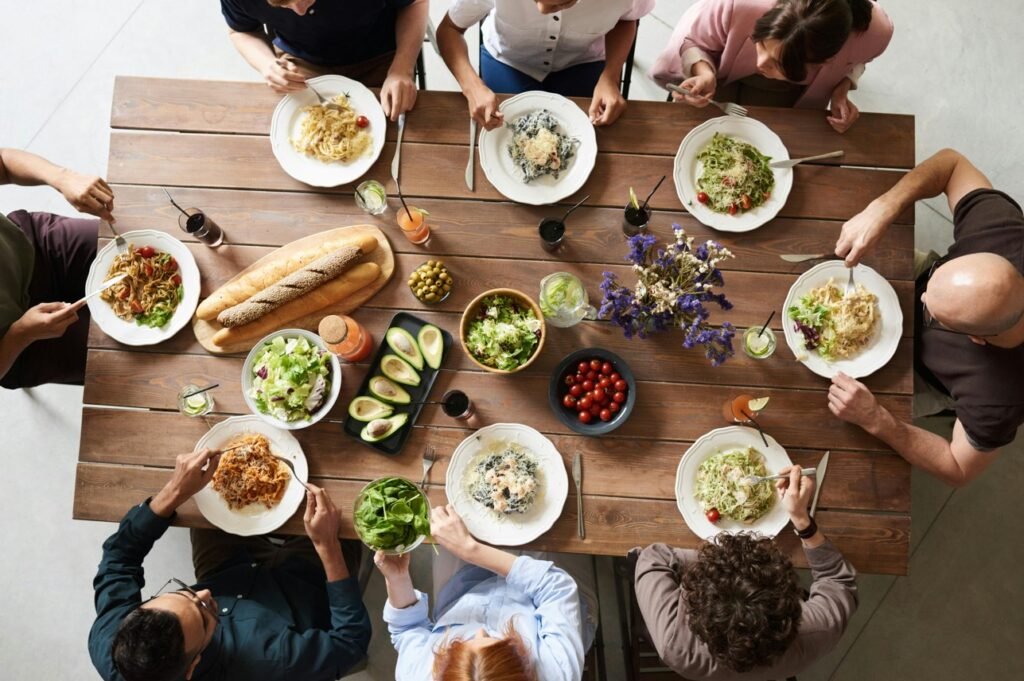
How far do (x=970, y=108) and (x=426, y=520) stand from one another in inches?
140

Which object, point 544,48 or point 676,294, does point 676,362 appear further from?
point 544,48

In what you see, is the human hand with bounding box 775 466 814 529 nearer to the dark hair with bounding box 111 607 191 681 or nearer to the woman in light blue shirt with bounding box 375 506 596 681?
the woman in light blue shirt with bounding box 375 506 596 681

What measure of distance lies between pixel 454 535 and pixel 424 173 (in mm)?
1215

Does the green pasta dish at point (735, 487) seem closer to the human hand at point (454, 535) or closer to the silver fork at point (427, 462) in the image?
the human hand at point (454, 535)

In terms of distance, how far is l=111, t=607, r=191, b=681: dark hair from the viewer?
1.93 metres

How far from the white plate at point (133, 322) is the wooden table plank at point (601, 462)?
34cm

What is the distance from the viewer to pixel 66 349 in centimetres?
250

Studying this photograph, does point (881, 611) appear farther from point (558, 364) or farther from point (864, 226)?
point (558, 364)

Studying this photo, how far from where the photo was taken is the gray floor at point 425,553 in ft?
9.95

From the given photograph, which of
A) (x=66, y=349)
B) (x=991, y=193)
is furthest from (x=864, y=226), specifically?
(x=66, y=349)

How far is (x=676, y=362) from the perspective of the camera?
7.01 feet

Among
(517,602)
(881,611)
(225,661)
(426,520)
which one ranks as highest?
(426,520)

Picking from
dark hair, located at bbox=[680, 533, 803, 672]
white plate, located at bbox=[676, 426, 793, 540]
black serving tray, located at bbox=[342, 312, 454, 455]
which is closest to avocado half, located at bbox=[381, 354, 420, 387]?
black serving tray, located at bbox=[342, 312, 454, 455]

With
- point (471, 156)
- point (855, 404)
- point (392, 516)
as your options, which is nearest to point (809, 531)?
point (855, 404)
